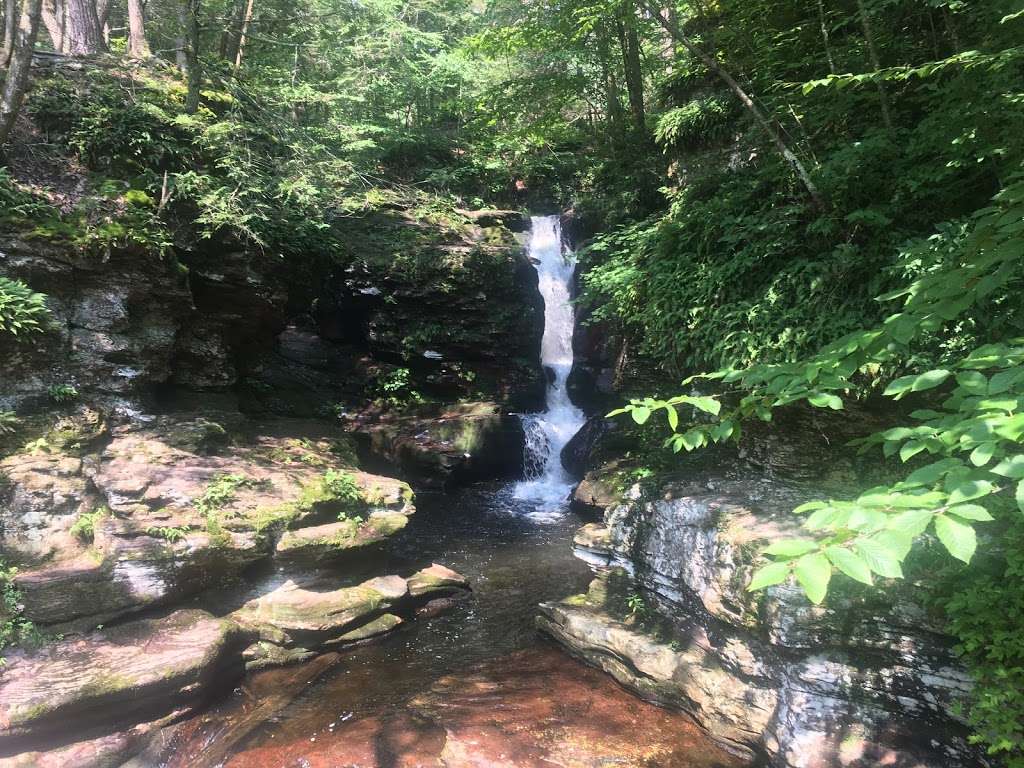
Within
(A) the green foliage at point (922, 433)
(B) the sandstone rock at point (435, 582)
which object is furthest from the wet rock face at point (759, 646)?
(A) the green foliage at point (922, 433)

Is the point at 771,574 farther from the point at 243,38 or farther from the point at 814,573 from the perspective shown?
the point at 243,38

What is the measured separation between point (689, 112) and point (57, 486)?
31.2ft

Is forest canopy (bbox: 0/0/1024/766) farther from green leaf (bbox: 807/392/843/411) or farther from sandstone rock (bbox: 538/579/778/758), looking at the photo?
sandstone rock (bbox: 538/579/778/758)

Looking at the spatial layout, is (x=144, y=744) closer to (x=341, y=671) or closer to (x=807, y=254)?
(x=341, y=671)

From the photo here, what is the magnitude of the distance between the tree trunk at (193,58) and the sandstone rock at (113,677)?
7528 millimetres

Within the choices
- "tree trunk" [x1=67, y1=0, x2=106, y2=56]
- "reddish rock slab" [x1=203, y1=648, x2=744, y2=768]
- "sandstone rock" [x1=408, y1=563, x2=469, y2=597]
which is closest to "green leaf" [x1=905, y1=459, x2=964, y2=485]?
"reddish rock slab" [x1=203, y1=648, x2=744, y2=768]

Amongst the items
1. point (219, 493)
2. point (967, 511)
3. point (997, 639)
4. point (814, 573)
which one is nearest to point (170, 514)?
point (219, 493)

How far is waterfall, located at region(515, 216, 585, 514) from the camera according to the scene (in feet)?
38.2

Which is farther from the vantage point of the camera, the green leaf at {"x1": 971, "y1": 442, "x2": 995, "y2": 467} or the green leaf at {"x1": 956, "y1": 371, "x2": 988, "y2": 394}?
the green leaf at {"x1": 956, "y1": 371, "x2": 988, "y2": 394}

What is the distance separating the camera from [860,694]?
3760 millimetres

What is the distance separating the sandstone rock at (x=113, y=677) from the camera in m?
4.20

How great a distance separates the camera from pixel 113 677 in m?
4.51

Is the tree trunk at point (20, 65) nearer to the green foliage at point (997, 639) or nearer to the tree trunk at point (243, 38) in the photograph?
the tree trunk at point (243, 38)

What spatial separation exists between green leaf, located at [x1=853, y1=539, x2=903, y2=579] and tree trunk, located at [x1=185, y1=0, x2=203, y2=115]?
33.7ft
